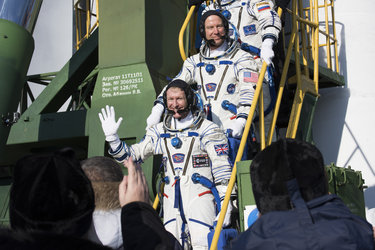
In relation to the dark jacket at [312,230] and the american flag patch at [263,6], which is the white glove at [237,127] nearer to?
the american flag patch at [263,6]

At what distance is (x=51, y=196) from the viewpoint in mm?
1382

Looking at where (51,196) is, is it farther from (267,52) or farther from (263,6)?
(263,6)

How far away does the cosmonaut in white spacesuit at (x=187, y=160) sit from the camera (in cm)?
397

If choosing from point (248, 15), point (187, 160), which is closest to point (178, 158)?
point (187, 160)

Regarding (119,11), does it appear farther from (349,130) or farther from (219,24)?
(349,130)

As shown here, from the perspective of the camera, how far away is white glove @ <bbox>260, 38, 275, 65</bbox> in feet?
14.9

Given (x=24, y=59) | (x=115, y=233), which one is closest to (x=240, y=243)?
(x=115, y=233)

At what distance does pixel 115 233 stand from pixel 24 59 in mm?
5183

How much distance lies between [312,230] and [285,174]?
0.22m

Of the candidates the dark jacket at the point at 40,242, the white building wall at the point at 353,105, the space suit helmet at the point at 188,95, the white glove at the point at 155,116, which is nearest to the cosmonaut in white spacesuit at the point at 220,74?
the white glove at the point at 155,116

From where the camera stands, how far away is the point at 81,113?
20.6 ft

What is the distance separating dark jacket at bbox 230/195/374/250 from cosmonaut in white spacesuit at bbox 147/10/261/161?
9.41 feet

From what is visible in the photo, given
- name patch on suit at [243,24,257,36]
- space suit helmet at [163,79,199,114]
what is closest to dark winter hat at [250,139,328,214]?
space suit helmet at [163,79,199,114]

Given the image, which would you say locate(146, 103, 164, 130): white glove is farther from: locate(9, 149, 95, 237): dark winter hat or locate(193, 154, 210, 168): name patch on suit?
locate(9, 149, 95, 237): dark winter hat
